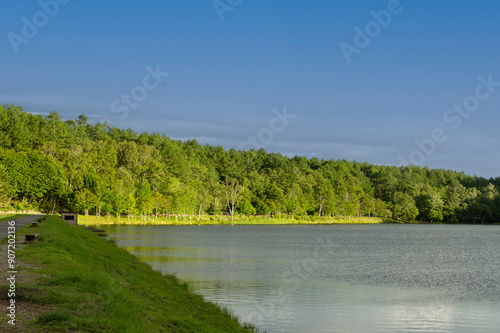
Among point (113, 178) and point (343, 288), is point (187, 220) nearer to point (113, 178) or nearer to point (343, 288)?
point (113, 178)

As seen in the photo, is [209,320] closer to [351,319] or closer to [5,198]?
[351,319]

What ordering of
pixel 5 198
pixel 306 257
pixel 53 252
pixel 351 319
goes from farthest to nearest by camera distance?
pixel 5 198 → pixel 306 257 → pixel 351 319 → pixel 53 252

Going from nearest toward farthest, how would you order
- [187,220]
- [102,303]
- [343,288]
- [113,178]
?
[102,303] < [343,288] < [113,178] < [187,220]

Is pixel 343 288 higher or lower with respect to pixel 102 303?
lower

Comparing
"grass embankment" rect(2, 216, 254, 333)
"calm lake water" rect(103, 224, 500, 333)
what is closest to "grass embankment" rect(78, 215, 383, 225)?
"calm lake water" rect(103, 224, 500, 333)

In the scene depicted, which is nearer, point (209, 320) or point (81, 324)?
point (81, 324)

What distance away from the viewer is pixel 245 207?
169 meters

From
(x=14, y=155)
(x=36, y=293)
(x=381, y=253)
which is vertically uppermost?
(x=14, y=155)

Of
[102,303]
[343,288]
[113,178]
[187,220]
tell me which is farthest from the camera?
[187,220]

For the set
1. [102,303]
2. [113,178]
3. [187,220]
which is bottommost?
[187,220]

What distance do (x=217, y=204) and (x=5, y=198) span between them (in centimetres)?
7623

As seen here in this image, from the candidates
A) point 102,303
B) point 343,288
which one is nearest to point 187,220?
point 343,288

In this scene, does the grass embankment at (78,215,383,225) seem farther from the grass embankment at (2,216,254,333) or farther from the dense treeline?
the grass embankment at (2,216,254,333)

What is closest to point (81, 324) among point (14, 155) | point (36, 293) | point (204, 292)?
point (36, 293)
